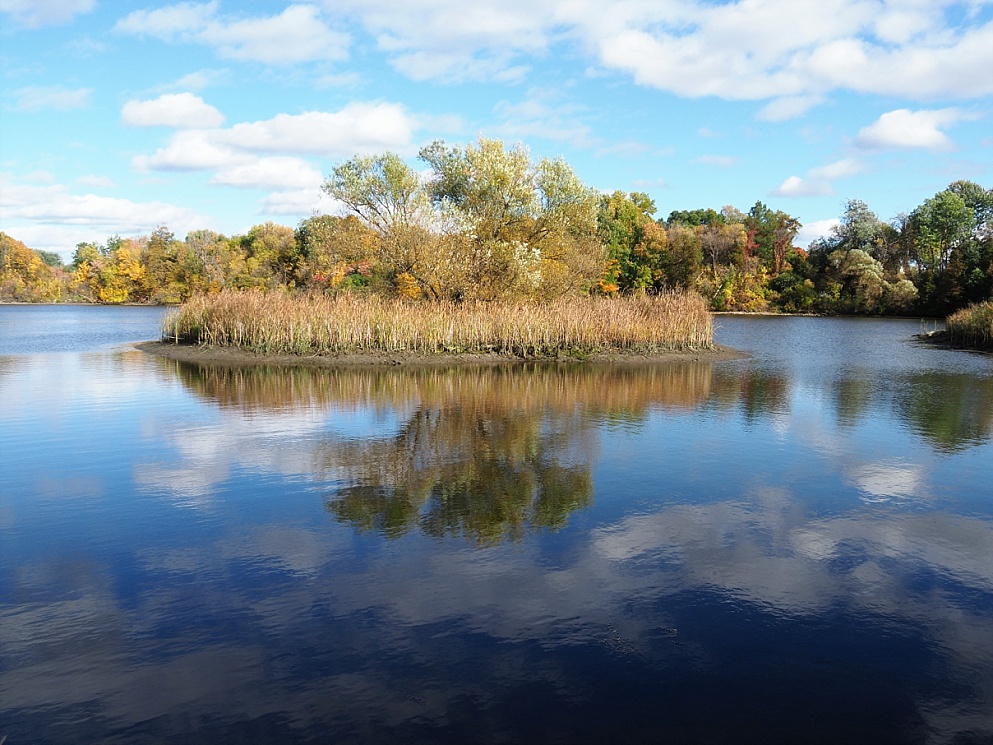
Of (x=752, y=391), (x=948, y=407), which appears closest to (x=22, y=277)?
(x=752, y=391)

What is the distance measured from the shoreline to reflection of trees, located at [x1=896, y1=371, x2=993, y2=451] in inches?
331

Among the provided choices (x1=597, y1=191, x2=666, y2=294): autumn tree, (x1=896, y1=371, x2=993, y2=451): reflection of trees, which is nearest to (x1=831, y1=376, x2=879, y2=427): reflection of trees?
(x1=896, y1=371, x2=993, y2=451): reflection of trees

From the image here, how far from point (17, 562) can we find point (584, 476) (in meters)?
6.58

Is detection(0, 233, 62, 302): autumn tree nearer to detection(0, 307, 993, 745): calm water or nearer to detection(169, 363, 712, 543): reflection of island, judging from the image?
detection(169, 363, 712, 543): reflection of island

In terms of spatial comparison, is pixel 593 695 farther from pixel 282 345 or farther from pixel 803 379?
pixel 282 345

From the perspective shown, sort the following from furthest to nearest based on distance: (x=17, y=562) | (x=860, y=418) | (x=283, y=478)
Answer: (x=860, y=418) → (x=283, y=478) → (x=17, y=562)

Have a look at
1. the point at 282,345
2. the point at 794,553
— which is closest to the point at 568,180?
the point at 282,345

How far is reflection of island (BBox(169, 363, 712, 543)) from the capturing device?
8.45m

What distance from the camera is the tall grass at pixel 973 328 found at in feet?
112

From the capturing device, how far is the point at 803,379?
22.4m

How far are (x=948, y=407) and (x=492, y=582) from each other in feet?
48.2

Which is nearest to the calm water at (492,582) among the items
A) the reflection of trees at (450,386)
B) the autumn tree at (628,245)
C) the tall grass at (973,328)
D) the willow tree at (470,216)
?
the reflection of trees at (450,386)

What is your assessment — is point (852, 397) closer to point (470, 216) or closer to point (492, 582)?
point (492, 582)

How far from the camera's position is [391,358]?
25125 mm
